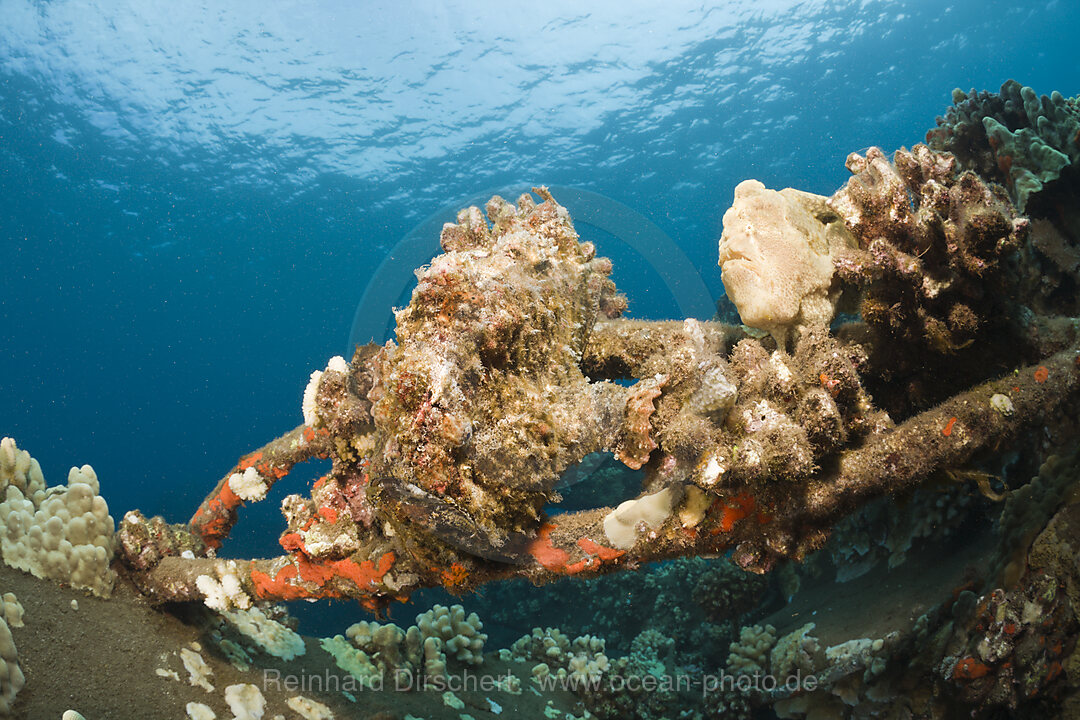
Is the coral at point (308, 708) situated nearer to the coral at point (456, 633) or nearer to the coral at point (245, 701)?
the coral at point (245, 701)

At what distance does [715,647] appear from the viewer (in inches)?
269

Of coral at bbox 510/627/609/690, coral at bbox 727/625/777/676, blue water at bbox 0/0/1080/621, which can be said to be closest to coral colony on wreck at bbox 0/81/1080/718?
coral at bbox 727/625/777/676

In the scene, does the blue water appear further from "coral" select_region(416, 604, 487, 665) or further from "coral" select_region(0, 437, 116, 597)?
"coral" select_region(0, 437, 116, 597)

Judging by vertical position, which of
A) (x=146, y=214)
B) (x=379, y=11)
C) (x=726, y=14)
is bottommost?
(x=726, y=14)

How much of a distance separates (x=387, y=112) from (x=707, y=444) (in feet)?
119

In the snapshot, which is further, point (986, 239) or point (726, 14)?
point (726, 14)

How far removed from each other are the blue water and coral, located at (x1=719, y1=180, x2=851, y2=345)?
44.9 ft

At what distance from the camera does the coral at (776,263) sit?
2916 millimetres

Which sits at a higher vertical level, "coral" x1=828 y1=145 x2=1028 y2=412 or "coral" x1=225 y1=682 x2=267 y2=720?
"coral" x1=828 y1=145 x2=1028 y2=412

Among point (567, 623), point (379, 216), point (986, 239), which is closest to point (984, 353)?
point (986, 239)

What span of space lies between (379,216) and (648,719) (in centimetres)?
4482

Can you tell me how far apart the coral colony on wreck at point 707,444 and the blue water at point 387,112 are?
44.2ft

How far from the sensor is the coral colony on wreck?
7.89 ft

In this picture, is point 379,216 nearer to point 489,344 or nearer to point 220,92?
point 220,92
